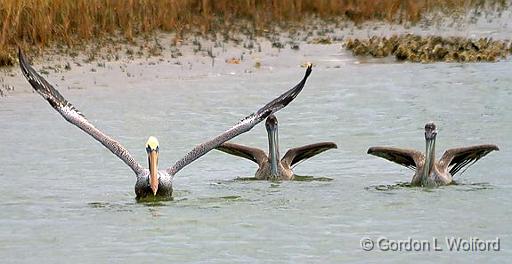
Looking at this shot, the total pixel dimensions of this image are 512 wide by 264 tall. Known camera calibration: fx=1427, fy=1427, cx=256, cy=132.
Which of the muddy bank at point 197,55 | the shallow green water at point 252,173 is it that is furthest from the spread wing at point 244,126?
the muddy bank at point 197,55

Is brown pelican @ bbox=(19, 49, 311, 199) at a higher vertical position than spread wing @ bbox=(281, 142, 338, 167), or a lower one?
higher

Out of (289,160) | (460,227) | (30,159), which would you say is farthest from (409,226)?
(30,159)

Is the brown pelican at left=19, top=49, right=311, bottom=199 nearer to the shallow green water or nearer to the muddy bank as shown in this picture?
the shallow green water

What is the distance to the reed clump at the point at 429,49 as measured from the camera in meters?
17.0

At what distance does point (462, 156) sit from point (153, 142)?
2475mm

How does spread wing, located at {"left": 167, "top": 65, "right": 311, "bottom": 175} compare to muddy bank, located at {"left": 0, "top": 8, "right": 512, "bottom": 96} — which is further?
muddy bank, located at {"left": 0, "top": 8, "right": 512, "bottom": 96}

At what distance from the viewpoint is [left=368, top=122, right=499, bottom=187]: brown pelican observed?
1083 cm

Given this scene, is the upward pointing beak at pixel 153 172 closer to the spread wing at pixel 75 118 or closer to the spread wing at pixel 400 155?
the spread wing at pixel 75 118

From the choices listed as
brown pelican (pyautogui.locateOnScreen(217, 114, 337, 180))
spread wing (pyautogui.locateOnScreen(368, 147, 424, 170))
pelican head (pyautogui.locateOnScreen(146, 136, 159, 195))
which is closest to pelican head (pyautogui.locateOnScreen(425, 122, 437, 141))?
spread wing (pyautogui.locateOnScreen(368, 147, 424, 170))

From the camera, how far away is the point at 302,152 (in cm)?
1159

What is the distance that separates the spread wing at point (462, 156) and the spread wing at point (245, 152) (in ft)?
5.05

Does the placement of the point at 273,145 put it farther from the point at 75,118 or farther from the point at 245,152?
the point at 75,118

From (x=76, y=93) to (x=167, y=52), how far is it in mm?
1918

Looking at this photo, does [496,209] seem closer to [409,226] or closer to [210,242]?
[409,226]
